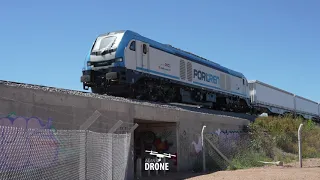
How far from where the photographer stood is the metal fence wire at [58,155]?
16.3 ft

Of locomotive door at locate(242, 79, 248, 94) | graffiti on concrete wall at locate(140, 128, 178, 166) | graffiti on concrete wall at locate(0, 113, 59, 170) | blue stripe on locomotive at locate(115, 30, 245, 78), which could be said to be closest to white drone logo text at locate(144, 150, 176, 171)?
graffiti on concrete wall at locate(140, 128, 178, 166)

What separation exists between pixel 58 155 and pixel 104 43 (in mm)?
11700

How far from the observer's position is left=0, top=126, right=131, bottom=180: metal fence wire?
4972 mm

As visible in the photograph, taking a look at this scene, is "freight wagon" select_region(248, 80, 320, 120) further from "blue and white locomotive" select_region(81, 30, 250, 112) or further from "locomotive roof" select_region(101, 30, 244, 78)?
"blue and white locomotive" select_region(81, 30, 250, 112)

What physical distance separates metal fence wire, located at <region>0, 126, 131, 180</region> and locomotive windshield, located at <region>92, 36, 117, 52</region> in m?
8.82

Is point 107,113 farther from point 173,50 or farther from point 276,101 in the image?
point 276,101

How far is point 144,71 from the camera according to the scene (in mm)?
17781

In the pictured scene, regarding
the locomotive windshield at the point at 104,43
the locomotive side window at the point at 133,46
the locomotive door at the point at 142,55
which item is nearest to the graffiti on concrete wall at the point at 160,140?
the locomotive door at the point at 142,55

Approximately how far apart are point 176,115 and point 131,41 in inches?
164

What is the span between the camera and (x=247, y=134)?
20734 millimetres

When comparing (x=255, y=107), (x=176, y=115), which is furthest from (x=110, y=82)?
(x=255, y=107)

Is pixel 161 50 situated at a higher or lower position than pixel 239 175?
higher

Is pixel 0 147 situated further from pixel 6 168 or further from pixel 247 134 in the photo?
pixel 247 134

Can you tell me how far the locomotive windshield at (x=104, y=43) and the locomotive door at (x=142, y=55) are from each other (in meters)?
1.22
